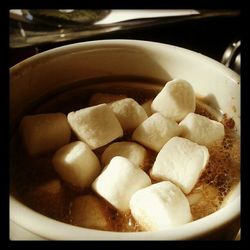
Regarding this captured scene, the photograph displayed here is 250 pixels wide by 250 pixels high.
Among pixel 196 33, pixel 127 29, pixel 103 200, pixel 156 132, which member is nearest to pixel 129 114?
pixel 156 132

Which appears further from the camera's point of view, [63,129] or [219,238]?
[63,129]

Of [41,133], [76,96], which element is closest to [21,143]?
[41,133]

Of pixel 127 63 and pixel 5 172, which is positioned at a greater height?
pixel 127 63

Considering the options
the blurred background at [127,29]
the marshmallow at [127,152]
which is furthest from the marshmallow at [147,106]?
the blurred background at [127,29]

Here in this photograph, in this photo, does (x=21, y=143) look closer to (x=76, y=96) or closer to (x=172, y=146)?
(x=76, y=96)

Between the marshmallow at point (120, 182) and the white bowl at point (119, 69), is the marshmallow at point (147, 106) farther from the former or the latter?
the marshmallow at point (120, 182)

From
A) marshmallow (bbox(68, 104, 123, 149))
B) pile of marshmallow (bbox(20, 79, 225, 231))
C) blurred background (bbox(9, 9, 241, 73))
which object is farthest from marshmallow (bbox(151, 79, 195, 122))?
blurred background (bbox(9, 9, 241, 73))
